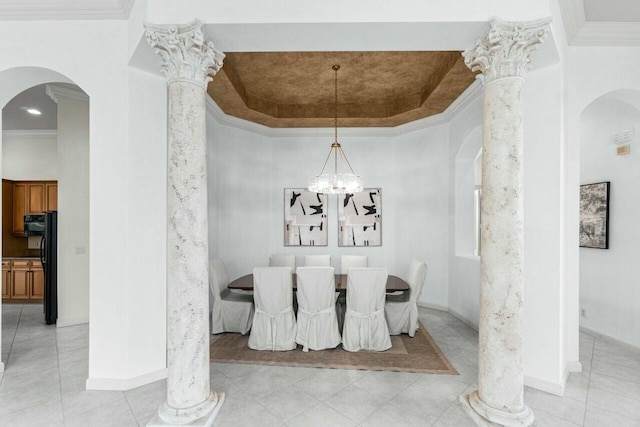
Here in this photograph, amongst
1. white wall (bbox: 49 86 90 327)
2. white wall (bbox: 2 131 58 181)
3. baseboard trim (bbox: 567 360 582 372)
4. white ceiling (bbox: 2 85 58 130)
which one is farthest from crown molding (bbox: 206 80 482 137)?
white wall (bbox: 2 131 58 181)

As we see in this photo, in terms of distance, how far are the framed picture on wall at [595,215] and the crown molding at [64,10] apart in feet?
17.1

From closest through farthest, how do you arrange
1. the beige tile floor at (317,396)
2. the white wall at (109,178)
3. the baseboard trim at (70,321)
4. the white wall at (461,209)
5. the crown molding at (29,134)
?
the beige tile floor at (317,396) < the white wall at (109,178) < the baseboard trim at (70,321) < the white wall at (461,209) < the crown molding at (29,134)

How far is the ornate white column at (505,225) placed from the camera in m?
2.05

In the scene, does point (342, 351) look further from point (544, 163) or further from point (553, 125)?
point (553, 125)

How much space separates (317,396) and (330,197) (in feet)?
11.2

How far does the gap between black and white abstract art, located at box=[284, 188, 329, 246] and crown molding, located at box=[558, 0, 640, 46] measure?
369 cm

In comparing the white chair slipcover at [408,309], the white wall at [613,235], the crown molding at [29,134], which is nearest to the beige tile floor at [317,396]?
the white wall at [613,235]

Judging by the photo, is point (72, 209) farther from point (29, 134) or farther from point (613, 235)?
point (613, 235)

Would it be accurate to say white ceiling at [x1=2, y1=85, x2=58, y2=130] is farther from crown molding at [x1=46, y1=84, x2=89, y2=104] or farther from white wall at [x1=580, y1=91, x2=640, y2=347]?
white wall at [x1=580, y1=91, x2=640, y2=347]

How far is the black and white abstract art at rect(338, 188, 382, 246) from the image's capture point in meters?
5.27

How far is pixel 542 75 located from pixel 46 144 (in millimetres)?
7868

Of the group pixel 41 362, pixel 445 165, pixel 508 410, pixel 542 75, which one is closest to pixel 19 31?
pixel 41 362

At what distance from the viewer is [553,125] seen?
2.46m

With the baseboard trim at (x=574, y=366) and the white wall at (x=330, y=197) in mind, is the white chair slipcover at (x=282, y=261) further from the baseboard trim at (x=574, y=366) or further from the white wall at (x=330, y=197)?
the baseboard trim at (x=574, y=366)
